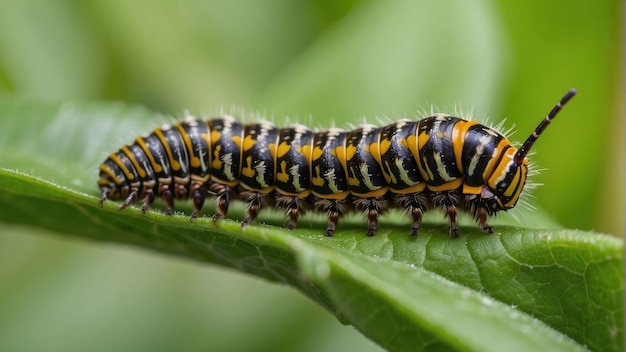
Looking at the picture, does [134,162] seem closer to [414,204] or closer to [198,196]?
[198,196]

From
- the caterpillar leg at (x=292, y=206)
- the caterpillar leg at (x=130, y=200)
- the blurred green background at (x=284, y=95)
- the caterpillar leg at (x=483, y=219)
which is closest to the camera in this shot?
the caterpillar leg at (x=483, y=219)

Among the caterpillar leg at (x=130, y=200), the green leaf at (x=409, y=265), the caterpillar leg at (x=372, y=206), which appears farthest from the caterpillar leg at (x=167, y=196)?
the caterpillar leg at (x=372, y=206)

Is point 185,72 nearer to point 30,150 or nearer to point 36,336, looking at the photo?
point 30,150

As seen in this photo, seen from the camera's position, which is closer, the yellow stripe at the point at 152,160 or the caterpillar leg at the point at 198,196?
the caterpillar leg at the point at 198,196

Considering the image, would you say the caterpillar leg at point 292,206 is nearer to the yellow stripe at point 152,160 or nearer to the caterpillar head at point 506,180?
the yellow stripe at point 152,160

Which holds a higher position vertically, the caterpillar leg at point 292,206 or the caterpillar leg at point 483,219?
the caterpillar leg at point 292,206

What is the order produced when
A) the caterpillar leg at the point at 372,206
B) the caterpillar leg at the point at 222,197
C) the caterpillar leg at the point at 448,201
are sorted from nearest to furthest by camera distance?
the caterpillar leg at the point at 448,201 < the caterpillar leg at the point at 372,206 < the caterpillar leg at the point at 222,197

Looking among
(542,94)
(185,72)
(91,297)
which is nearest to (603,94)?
(542,94)
